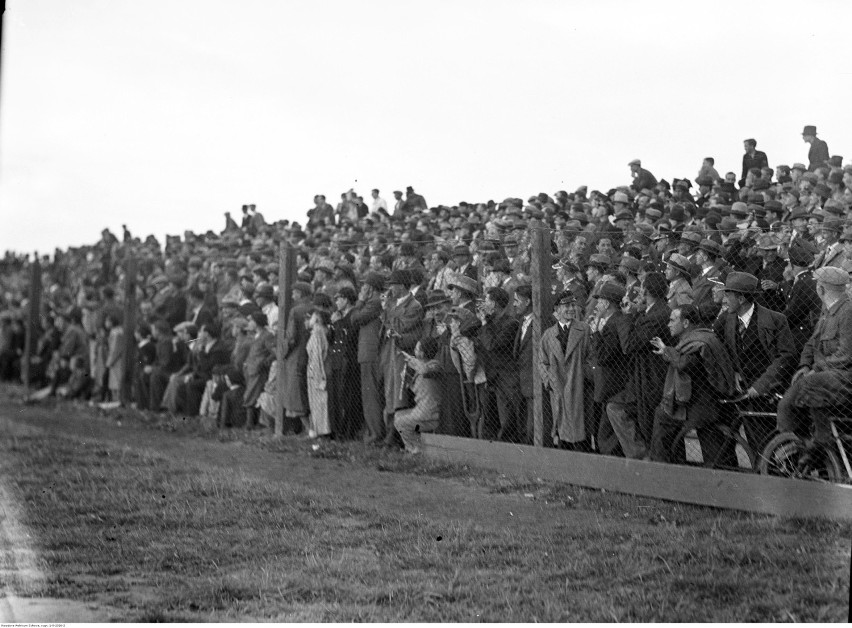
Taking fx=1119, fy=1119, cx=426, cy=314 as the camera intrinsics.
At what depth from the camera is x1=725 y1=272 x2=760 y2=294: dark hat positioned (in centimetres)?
747

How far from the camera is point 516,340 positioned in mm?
9000

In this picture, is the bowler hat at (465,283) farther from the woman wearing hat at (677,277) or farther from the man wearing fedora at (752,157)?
the man wearing fedora at (752,157)

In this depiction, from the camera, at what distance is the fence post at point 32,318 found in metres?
18.1

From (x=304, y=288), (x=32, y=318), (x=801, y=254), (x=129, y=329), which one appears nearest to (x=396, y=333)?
(x=304, y=288)

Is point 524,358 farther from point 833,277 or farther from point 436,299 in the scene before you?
point 833,277

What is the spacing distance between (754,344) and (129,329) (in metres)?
10.4

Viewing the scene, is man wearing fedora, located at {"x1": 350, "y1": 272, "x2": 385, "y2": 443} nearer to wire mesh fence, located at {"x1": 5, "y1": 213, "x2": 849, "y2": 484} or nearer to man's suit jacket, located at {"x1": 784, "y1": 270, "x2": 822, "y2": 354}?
wire mesh fence, located at {"x1": 5, "y1": 213, "x2": 849, "y2": 484}

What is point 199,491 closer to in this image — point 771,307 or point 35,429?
point 771,307

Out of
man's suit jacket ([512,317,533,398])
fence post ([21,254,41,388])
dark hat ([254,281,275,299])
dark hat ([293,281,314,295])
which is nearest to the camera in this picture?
man's suit jacket ([512,317,533,398])

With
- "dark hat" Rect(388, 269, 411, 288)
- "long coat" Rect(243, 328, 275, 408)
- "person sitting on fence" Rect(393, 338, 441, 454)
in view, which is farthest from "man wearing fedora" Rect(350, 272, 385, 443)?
"long coat" Rect(243, 328, 275, 408)

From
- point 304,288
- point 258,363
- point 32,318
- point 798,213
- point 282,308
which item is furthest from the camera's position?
point 32,318

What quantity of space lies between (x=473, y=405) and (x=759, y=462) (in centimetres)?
279

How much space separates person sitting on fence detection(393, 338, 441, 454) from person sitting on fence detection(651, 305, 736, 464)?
96.6 inches

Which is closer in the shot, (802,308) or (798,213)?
(802,308)
